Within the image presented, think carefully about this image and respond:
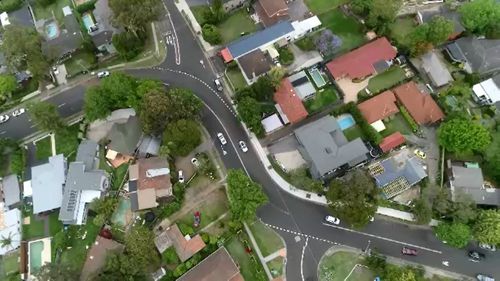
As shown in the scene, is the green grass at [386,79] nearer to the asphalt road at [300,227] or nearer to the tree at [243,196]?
the asphalt road at [300,227]

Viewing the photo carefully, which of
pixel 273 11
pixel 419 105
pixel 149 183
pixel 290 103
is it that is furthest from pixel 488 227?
pixel 149 183

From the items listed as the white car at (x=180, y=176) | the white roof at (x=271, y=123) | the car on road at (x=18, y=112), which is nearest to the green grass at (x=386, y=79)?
the white roof at (x=271, y=123)

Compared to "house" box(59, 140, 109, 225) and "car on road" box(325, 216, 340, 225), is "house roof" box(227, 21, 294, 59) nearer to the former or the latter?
"house" box(59, 140, 109, 225)

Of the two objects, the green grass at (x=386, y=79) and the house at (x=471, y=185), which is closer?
the house at (x=471, y=185)

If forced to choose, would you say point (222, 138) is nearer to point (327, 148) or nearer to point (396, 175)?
point (327, 148)

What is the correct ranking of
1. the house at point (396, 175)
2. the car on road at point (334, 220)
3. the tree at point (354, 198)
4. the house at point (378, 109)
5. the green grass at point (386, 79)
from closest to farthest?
the tree at point (354, 198), the car on road at point (334, 220), the house at point (396, 175), the house at point (378, 109), the green grass at point (386, 79)

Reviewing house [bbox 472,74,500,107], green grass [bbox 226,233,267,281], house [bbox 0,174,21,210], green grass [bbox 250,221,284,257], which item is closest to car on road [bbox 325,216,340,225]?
green grass [bbox 250,221,284,257]

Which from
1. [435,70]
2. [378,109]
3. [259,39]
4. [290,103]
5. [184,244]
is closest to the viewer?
[184,244]
